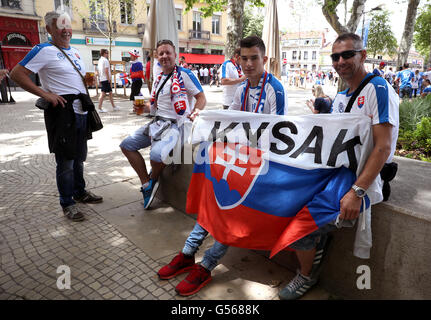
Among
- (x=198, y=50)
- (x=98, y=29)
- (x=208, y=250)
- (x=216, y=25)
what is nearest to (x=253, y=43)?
(x=208, y=250)

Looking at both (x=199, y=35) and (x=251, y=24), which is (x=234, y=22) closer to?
(x=199, y=35)

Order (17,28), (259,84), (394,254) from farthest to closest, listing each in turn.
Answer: (17,28)
(259,84)
(394,254)

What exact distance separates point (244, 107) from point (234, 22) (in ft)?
22.7

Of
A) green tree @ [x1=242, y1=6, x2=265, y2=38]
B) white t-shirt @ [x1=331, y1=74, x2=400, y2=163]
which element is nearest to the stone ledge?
white t-shirt @ [x1=331, y1=74, x2=400, y2=163]

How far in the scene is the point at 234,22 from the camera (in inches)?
358

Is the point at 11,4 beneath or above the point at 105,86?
above

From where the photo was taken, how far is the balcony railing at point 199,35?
36.2 metres

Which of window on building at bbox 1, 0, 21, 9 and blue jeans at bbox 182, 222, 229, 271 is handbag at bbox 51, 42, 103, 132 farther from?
window on building at bbox 1, 0, 21, 9

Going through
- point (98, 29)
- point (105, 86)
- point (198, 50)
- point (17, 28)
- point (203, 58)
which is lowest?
point (105, 86)

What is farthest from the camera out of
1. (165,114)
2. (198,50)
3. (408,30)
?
(198,50)

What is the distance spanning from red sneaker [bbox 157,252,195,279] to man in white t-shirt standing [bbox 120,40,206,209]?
4.33 ft

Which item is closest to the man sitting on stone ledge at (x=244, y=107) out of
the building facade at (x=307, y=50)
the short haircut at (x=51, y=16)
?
the short haircut at (x=51, y=16)

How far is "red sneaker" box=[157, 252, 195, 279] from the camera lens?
8.64ft
